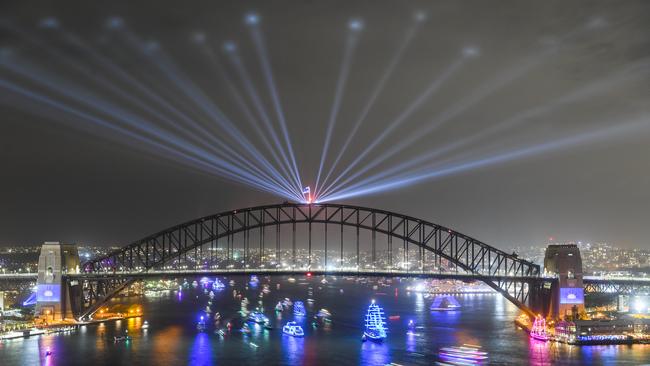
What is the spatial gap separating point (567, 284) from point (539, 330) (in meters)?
7.42

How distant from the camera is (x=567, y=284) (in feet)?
310

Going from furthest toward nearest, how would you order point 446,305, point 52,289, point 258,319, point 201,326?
1. point 446,305
2. point 258,319
3. point 201,326
4. point 52,289

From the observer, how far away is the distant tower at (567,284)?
309 ft

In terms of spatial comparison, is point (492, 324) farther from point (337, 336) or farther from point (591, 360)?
point (591, 360)

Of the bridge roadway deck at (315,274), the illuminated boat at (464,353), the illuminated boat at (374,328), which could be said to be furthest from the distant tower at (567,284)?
the illuminated boat at (374,328)

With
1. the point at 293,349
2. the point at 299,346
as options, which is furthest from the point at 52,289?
the point at 293,349

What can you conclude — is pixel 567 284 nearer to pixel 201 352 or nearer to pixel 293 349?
pixel 293 349

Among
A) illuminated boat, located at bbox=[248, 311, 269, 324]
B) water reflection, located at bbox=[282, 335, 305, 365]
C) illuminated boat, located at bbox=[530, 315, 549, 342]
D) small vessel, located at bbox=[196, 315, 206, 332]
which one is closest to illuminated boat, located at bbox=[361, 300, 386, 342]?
water reflection, located at bbox=[282, 335, 305, 365]

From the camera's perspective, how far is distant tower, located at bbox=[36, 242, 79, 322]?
330ft

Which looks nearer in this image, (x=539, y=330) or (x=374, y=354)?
(x=374, y=354)

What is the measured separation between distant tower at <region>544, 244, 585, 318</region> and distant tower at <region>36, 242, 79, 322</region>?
62113mm

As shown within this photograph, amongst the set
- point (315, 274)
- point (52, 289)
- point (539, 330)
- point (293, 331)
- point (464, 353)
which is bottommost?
point (464, 353)

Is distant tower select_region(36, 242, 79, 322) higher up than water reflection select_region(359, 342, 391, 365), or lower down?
higher up

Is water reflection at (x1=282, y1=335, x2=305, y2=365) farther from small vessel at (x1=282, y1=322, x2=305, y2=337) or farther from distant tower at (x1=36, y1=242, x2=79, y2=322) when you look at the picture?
distant tower at (x1=36, y1=242, x2=79, y2=322)
